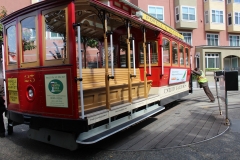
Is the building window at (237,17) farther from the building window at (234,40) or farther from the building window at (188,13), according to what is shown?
the building window at (188,13)

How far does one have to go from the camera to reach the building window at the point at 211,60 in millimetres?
28461

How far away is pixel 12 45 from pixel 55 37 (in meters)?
1.16

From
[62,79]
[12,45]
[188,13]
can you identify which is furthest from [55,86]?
[188,13]

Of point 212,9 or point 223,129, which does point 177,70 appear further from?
point 212,9

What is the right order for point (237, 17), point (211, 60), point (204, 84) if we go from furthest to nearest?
1. point (237, 17)
2. point (211, 60)
3. point (204, 84)

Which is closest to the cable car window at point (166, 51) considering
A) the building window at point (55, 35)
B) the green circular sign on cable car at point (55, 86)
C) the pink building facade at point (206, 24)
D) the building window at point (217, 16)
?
the building window at point (55, 35)

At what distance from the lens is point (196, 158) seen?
4.22 metres

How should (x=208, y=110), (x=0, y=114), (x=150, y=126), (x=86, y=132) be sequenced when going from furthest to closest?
(x=208, y=110) < (x=150, y=126) < (x=0, y=114) < (x=86, y=132)

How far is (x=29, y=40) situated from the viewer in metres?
4.57

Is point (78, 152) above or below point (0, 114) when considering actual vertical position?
below

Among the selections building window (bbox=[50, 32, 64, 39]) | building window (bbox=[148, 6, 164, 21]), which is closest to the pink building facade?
building window (bbox=[148, 6, 164, 21])

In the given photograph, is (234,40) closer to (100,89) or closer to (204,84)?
(204,84)

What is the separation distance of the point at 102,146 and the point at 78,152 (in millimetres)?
562

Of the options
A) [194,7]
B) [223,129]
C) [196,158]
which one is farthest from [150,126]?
[194,7]
